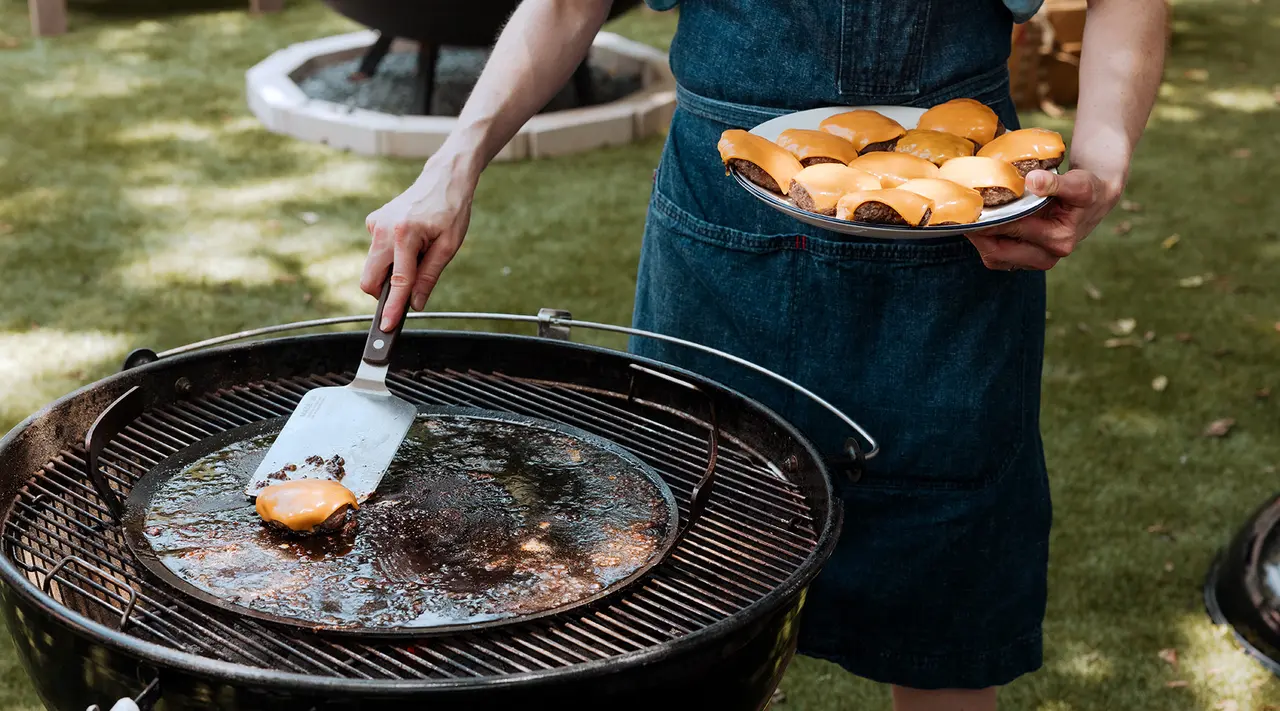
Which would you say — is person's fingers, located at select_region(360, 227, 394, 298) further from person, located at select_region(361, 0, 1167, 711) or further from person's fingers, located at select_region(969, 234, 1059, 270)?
person's fingers, located at select_region(969, 234, 1059, 270)

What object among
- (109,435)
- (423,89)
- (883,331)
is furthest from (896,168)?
(423,89)

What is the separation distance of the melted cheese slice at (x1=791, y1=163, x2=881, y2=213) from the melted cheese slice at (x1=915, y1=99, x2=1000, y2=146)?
0.22 meters

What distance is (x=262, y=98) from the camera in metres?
6.20

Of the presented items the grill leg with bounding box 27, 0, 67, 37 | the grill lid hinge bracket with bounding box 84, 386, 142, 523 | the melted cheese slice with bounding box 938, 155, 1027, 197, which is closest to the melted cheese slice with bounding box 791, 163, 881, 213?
the melted cheese slice with bounding box 938, 155, 1027, 197

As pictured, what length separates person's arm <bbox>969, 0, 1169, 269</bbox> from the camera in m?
1.64

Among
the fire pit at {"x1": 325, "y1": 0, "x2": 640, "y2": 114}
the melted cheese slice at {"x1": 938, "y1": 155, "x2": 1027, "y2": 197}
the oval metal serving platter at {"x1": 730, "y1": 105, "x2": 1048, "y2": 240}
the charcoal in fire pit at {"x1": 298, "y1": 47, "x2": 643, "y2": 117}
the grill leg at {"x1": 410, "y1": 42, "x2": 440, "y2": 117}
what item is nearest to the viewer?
the oval metal serving platter at {"x1": 730, "y1": 105, "x2": 1048, "y2": 240}

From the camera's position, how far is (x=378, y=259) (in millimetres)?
1764

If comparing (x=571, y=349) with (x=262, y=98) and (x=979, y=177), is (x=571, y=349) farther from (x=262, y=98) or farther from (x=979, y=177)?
(x=262, y=98)

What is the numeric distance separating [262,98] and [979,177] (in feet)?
17.1

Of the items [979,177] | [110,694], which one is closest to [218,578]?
[110,694]

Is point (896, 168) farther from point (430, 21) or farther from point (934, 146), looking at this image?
point (430, 21)

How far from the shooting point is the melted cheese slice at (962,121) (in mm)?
1821

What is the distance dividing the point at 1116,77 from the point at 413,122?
442 cm

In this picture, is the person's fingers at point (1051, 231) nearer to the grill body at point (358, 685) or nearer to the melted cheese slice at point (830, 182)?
the melted cheese slice at point (830, 182)
